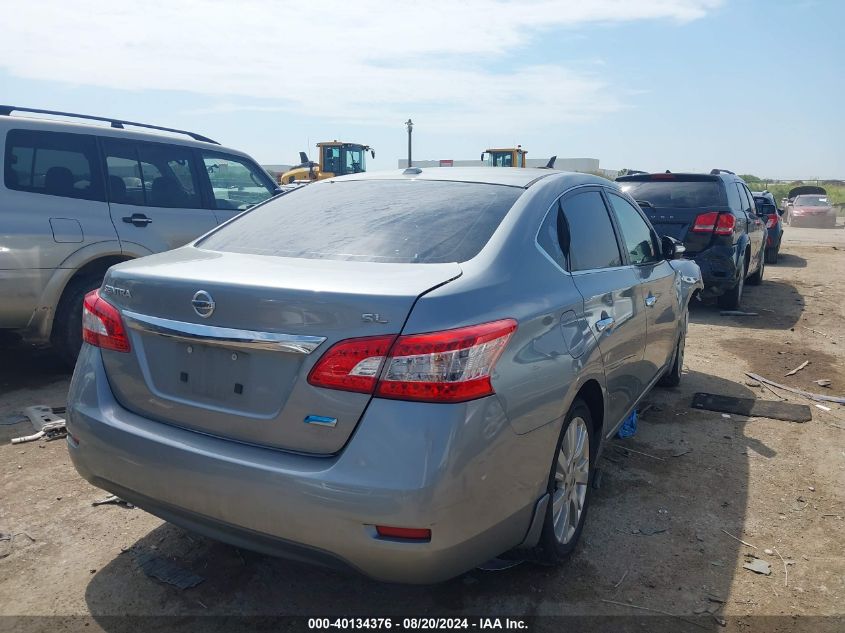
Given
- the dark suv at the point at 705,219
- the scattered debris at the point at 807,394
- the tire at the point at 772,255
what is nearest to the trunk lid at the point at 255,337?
the scattered debris at the point at 807,394

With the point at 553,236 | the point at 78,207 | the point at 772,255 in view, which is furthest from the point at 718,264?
the point at 772,255

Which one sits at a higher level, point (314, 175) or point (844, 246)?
point (314, 175)

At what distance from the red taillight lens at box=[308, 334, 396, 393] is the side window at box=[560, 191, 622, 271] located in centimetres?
129

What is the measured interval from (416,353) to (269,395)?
527 mm

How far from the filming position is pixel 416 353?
7.27 feet

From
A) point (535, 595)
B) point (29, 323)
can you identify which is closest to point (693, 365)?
point (535, 595)

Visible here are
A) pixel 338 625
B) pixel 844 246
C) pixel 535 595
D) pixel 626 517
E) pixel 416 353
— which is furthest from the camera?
pixel 844 246

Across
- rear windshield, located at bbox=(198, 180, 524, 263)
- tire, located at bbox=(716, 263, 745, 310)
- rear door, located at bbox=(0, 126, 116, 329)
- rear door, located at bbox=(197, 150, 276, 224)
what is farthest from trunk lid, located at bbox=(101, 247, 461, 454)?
tire, located at bbox=(716, 263, 745, 310)

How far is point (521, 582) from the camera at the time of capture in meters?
2.98

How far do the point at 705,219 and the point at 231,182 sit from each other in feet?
18.7

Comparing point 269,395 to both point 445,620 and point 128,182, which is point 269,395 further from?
point 128,182

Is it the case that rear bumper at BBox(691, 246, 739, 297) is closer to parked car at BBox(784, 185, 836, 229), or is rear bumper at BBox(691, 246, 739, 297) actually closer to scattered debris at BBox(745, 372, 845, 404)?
scattered debris at BBox(745, 372, 845, 404)

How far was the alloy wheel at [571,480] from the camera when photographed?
3000 mm

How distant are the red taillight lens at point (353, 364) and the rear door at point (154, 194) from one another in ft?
13.8
